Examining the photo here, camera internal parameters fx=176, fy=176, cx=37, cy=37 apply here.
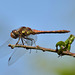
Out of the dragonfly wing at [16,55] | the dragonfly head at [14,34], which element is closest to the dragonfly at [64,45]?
the dragonfly wing at [16,55]

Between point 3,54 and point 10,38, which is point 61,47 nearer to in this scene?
point 3,54

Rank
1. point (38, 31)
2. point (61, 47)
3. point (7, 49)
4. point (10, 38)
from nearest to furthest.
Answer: point (61, 47) → point (7, 49) → point (10, 38) → point (38, 31)

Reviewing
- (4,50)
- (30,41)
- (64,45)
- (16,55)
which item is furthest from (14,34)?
(64,45)

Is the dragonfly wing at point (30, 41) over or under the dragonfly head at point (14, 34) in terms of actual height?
under

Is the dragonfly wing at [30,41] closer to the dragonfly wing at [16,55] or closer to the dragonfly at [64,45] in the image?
the dragonfly wing at [16,55]

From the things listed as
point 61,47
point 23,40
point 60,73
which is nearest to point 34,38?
point 23,40

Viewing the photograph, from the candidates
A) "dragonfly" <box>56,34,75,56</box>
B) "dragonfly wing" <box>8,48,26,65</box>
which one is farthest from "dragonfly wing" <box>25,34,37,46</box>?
"dragonfly" <box>56,34,75,56</box>

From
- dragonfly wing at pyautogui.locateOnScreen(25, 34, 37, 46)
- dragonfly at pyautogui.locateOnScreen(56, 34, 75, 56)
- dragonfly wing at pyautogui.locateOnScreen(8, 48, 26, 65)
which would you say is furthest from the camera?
dragonfly wing at pyautogui.locateOnScreen(25, 34, 37, 46)

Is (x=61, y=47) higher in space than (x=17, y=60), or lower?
higher

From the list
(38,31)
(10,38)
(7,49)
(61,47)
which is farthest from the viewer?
(38,31)

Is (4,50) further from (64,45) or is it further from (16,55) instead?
(64,45)

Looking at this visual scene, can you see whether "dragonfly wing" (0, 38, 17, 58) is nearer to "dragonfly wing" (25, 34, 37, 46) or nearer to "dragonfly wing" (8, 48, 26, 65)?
"dragonfly wing" (8, 48, 26, 65)
